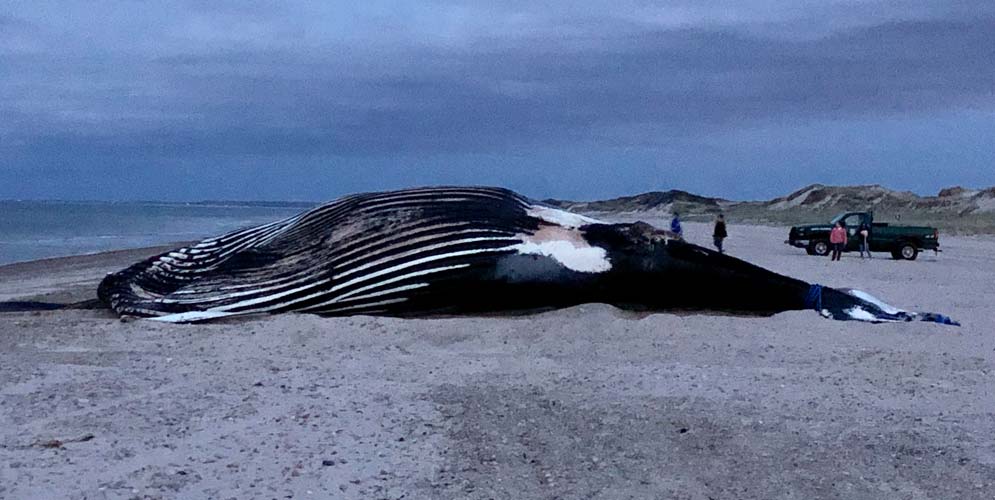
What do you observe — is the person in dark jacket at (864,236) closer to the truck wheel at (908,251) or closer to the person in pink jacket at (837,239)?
the truck wheel at (908,251)

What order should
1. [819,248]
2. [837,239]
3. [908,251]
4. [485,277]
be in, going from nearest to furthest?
[485,277] < [837,239] < [908,251] < [819,248]

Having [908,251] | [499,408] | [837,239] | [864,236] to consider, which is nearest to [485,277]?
[499,408]

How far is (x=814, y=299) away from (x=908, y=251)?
60.2 ft

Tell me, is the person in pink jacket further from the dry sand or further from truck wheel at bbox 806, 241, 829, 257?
the dry sand

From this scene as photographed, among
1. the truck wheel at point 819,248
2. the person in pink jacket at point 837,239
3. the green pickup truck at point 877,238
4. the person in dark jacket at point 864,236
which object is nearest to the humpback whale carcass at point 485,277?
the person in pink jacket at point 837,239

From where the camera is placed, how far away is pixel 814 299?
373 inches

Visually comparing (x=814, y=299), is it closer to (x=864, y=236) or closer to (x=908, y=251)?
(x=864, y=236)

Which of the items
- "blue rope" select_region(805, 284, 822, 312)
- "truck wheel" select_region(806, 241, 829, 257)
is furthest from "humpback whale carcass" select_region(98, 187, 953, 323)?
"truck wheel" select_region(806, 241, 829, 257)

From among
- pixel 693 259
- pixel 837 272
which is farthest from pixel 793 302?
pixel 837 272

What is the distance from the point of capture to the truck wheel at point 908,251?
26094 mm

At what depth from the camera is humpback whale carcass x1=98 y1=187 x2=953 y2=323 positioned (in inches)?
358

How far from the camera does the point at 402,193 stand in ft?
33.2

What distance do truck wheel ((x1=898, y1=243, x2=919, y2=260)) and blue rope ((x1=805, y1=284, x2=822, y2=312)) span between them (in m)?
18.1

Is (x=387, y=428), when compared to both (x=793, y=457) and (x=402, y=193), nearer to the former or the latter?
(x=793, y=457)
